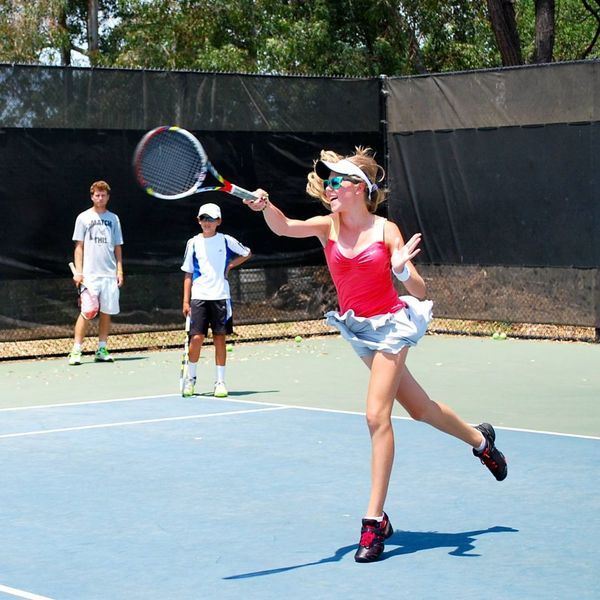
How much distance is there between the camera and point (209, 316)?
10.2m

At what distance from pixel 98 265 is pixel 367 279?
7.16 m

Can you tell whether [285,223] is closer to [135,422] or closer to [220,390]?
[135,422]

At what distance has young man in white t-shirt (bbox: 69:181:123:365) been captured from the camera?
12273 millimetres

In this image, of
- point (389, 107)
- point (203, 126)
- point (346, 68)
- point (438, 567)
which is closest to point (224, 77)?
point (203, 126)

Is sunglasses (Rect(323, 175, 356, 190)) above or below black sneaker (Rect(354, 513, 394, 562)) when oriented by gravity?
above

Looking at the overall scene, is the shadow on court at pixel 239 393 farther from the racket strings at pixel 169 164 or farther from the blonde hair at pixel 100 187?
the racket strings at pixel 169 164

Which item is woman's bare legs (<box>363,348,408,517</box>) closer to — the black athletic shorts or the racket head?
the racket head

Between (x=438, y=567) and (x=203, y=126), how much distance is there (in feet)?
29.9

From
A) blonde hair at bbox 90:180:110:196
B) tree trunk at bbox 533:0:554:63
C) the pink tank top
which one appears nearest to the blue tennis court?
the pink tank top

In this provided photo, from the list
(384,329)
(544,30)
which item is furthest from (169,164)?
(544,30)

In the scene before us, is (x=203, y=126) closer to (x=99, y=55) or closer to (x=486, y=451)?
(x=486, y=451)

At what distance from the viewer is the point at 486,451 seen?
6.11 m

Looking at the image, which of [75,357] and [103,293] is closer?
[75,357]

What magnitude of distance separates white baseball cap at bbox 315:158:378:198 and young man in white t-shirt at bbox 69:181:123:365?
22.6 ft
